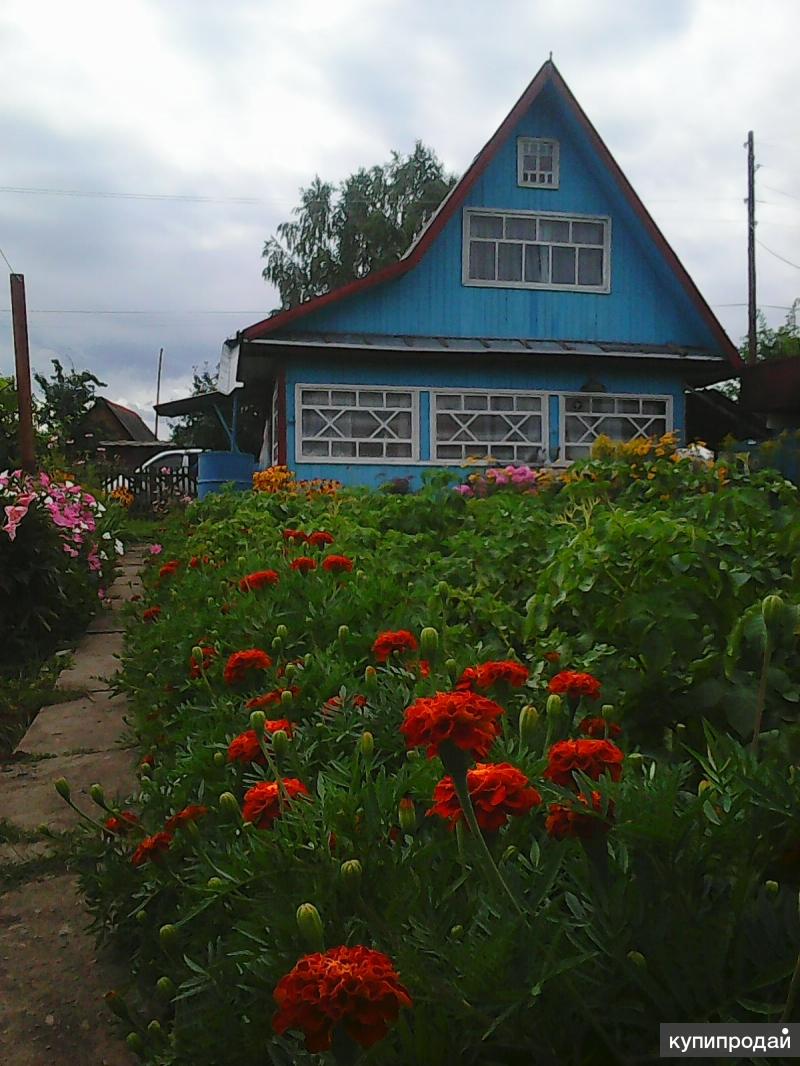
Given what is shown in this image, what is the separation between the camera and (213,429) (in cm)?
3066

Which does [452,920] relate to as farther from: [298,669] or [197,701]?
[197,701]

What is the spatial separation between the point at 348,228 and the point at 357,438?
14.3 meters

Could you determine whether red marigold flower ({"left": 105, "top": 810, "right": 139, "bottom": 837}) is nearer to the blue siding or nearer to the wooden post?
the blue siding

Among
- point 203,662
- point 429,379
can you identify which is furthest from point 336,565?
point 429,379

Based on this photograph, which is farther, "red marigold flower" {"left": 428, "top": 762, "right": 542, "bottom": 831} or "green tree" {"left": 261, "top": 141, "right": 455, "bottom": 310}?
"green tree" {"left": 261, "top": 141, "right": 455, "bottom": 310}

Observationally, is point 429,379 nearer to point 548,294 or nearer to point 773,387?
point 548,294

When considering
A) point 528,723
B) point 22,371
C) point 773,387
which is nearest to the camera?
point 528,723

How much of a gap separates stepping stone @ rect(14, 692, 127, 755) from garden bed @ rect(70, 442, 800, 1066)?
3.45 ft

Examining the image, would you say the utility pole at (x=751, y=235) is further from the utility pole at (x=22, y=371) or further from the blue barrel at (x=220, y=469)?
the utility pole at (x=22, y=371)

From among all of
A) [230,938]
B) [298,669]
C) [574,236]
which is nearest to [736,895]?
[230,938]

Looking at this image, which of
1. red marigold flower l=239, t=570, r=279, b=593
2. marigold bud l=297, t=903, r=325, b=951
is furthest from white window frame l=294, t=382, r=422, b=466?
marigold bud l=297, t=903, r=325, b=951

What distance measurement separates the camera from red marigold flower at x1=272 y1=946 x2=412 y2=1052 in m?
0.67

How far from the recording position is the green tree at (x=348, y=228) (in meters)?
24.0

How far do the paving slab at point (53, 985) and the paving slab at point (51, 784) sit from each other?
0.47 m
